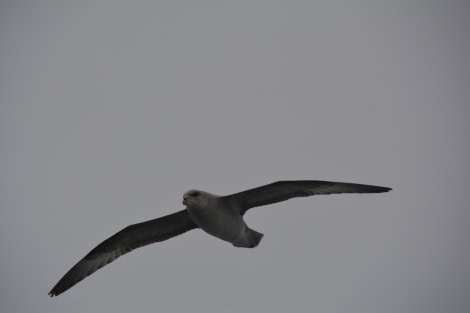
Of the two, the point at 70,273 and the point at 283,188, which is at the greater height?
the point at 283,188

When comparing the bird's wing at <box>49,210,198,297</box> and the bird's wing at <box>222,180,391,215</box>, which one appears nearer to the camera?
the bird's wing at <box>222,180,391,215</box>

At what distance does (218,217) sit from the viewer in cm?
1052

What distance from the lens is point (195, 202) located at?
10.5 metres

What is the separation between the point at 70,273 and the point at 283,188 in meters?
4.70

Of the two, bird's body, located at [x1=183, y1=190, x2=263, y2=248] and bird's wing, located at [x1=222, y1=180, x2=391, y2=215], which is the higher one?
bird's wing, located at [x1=222, y1=180, x2=391, y2=215]

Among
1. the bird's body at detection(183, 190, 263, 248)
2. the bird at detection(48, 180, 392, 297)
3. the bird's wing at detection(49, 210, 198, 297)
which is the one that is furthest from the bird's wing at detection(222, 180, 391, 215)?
the bird's wing at detection(49, 210, 198, 297)

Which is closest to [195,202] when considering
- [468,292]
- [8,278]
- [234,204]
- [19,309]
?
[234,204]

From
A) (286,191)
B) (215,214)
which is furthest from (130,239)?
(286,191)

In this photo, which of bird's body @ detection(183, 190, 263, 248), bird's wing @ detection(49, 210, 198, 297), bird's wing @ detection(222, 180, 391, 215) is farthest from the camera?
bird's wing @ detection(49, 210, 198, 297)

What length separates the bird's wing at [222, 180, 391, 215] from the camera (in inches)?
420

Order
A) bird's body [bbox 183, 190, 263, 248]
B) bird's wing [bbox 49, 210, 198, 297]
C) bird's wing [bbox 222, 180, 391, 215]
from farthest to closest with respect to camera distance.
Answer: bird's wing [bbox 49, 210, 198, 297]
bird's wing [bbox 222, 180, 391, 215]
bird's body [bbox 183, 190, 263, 248]

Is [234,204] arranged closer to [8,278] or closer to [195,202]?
[195,202]

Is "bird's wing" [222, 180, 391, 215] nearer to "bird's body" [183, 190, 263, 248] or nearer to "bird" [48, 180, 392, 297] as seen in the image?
"bird" [48, 180, 392, 297]

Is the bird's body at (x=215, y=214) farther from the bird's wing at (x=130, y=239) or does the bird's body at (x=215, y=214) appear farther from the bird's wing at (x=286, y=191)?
the bird's wing at (x=130, y=239)
